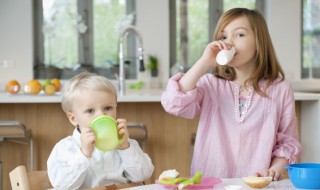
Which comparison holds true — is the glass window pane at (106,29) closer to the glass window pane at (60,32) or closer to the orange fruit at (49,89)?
the glass window pane at (60,32)

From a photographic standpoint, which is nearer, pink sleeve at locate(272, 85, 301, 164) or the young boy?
the young boy

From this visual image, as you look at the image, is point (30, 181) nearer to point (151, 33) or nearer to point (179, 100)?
point (179, 100)

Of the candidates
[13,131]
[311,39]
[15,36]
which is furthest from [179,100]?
[311,39]

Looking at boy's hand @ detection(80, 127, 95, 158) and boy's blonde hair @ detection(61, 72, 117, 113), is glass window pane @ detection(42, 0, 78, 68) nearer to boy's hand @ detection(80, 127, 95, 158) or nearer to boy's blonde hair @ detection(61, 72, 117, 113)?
boy's blonde hair @ detection(61, 72, 117, 113)

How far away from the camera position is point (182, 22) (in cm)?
646

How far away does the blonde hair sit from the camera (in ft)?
6.16

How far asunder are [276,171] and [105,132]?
22.4 inches

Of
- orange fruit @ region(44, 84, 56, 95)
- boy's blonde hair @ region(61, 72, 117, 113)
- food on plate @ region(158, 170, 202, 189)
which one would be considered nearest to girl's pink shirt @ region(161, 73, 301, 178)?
boy's blonde hair @ region(61, 72, 117, 113)

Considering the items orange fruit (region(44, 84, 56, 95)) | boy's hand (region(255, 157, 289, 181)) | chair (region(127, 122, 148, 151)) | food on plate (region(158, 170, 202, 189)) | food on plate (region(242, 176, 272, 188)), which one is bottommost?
chair (region(127, 122, 148, 151))

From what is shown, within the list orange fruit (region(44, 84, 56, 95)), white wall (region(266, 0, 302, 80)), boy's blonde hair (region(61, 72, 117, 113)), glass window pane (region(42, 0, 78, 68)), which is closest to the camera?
boy's blonde hair (region(61, 72, 117, 113))

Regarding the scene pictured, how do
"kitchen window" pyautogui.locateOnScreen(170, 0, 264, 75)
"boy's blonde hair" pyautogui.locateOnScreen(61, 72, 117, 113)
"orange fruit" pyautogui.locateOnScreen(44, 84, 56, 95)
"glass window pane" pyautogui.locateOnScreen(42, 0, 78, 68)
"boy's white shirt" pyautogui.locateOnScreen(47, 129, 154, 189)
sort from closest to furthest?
"boy's white shirt" pyautogui.locateOnScreen(47, 129, 154, 189)
"boy's blonde hair" pyautogui.locateOnScreen(61, 72, 117, 113)
"orange fruit" pyautogui.locateOnScreen(44, 84, 56, 95)
"glass window pane" pyautogui.locateOnScreen(42, 0, 78, 68)
"kitchen window" pyautogui.locateOnScreen(170, 0, 264, 75)

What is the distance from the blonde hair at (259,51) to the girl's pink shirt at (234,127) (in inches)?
1.0

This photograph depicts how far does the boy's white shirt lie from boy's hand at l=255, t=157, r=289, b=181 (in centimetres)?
35

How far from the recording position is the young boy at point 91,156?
63.8 inches
